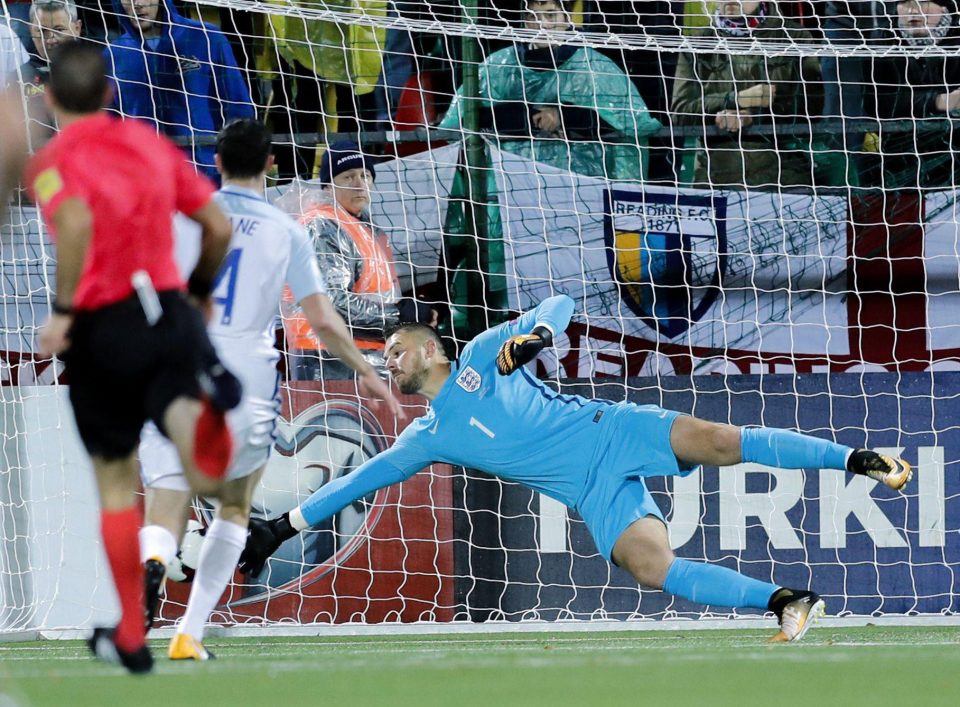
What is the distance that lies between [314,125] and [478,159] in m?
1.11

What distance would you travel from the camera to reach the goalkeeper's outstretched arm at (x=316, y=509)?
6082 mm

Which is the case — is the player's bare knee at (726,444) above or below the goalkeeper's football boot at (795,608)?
above

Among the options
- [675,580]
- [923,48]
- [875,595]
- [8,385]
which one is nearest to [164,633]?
[8,385]

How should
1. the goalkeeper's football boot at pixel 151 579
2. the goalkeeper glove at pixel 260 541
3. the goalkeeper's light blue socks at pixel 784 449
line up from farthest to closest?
the goalkeeper glove at pixel 260 541
the goalkeeper's light blue socks at pixel 784 449
the goalkeeper's football boot at pixel 151 579

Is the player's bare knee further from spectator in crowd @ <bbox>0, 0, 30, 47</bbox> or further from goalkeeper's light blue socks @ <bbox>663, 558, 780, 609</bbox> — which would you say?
spectator in crowd @ <bbox>0, 0, 30, 47</bbox>

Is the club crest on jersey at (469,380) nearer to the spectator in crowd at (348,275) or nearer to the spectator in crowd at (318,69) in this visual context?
the spectator in crowd at (348,275)

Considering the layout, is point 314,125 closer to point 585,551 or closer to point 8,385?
point 8,385

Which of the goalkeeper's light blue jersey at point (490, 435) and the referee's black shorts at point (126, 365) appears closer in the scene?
the referee's black shorts at point (126, 365)

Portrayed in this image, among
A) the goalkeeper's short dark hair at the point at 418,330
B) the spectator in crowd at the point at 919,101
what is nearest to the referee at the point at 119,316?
the goalkeeper's short dark hair at the point at 418,330

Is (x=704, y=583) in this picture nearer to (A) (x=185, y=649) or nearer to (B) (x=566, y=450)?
(B) (x=566, y=450)

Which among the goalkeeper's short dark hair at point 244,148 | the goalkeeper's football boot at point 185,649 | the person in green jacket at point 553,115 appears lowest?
the goalkeeper's football boot at point 185,649

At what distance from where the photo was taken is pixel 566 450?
632cm

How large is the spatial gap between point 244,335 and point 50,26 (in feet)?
12.0

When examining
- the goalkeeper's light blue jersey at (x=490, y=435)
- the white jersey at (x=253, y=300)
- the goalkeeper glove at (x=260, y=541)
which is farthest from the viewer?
the goalkeeper's light blue jersey at (x=490, y=435)
